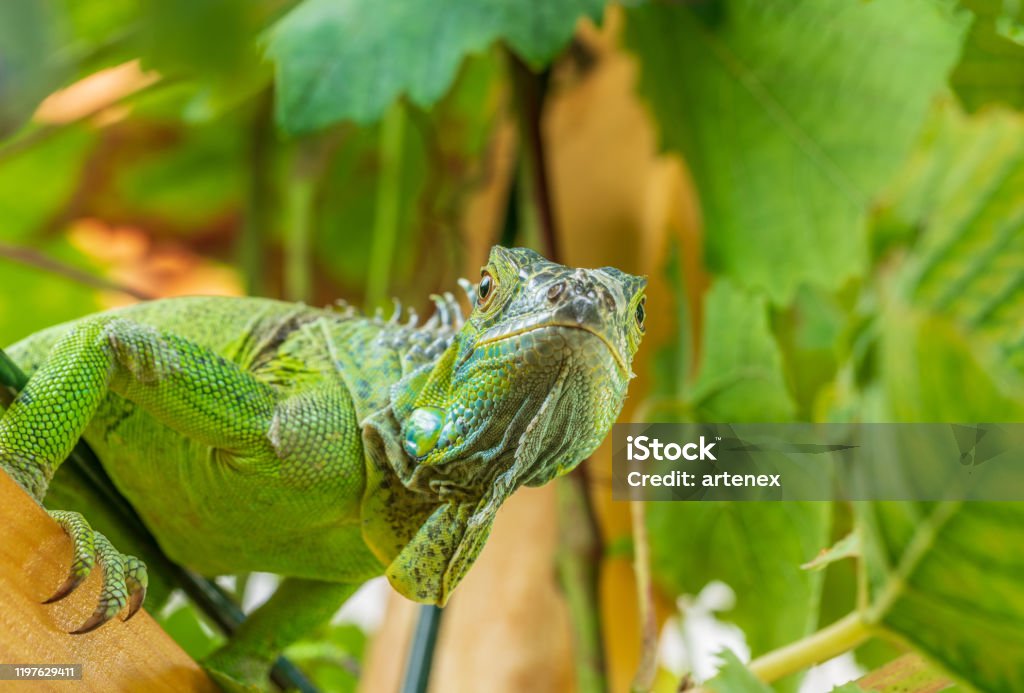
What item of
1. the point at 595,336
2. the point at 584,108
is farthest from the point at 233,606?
the point at 584,108

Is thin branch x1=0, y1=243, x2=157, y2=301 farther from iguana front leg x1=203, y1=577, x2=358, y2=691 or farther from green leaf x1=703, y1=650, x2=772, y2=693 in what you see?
green leaf x1=703, y1=650, x2=772, y2=693

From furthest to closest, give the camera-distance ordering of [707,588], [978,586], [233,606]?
[707,588]
[233,606]
[978,586]

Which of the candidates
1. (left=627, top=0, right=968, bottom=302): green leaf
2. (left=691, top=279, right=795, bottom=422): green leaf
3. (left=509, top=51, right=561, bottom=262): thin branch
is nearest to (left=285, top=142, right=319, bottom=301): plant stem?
(left=509, top=51, right=561, bottom=262): thin branch

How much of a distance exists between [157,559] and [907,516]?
3.13ft

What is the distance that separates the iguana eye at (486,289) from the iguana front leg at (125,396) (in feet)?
1.02

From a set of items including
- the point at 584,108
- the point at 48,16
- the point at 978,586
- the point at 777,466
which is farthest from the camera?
the point at 584,108

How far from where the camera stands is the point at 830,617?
1968 mm

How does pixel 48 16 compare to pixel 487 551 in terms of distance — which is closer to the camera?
pixel 48 16

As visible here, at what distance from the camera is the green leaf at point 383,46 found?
1.56m

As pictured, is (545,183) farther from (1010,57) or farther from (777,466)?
(1010,57)

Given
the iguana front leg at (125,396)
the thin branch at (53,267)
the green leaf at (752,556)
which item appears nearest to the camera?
the iguana front leg at (125,396)

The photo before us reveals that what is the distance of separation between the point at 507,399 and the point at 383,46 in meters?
0.81

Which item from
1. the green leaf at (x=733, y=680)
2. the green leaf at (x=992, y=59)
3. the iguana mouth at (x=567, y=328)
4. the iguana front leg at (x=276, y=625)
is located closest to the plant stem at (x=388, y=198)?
the iguana front leg at (x=276, y=625)

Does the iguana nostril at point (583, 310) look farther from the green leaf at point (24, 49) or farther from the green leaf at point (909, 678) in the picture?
the green leaf at point (24, 49)
